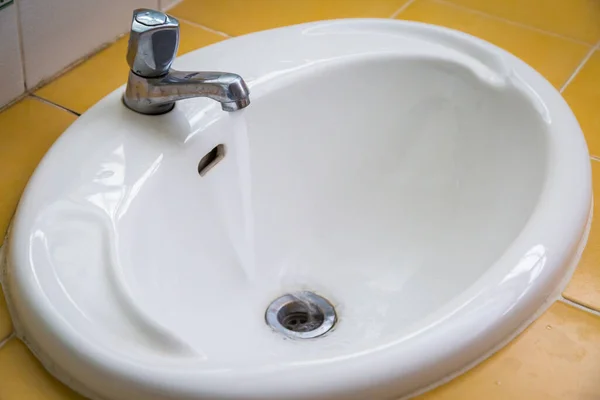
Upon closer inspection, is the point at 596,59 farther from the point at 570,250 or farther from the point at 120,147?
the point at 120,147

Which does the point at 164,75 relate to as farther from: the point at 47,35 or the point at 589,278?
the point at 589,278

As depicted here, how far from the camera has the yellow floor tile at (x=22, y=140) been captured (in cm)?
67

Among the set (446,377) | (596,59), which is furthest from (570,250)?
(596,59)

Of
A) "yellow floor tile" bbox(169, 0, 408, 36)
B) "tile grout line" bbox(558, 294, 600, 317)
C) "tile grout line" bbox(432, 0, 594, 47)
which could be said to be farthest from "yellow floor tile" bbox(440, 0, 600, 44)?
"tile grout line" bbox(558, 294, 600, 317)

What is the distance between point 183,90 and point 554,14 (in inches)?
22.5

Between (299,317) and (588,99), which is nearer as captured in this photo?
(299,317)

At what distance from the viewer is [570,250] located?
64 cm

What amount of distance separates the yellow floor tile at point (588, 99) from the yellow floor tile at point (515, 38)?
1cm

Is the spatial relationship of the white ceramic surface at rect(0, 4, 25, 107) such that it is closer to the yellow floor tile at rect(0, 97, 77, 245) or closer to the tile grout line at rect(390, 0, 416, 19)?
the yellow floor tile at rect(0, 97, 77, 245)

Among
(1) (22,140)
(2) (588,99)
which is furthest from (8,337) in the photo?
(2) (588,99)

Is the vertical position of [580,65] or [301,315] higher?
[580,65]

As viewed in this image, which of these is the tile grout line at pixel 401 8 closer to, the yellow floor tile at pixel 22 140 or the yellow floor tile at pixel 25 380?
the yellow floor tile at pixel 22 140

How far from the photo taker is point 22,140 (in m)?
0.73

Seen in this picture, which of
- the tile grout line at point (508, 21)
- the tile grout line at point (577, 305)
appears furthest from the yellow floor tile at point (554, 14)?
the tile grout line at point (577, 305)
